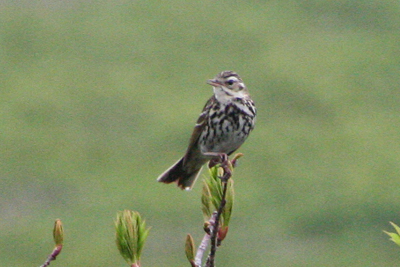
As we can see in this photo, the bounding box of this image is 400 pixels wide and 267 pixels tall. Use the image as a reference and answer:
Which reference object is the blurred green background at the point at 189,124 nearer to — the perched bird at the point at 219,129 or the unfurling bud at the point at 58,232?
the perched bird at the point at 219,129

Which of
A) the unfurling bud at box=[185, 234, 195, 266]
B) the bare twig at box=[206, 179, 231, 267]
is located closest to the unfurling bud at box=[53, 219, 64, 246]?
the unfurling bud at box=[185, 234, 195, 266]

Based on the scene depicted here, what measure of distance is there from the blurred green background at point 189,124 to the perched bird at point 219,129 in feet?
74.2

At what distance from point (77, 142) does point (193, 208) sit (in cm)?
656

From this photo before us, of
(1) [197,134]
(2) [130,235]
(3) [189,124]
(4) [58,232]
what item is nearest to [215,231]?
(2) [130,235]

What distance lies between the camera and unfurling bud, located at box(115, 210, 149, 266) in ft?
12.8

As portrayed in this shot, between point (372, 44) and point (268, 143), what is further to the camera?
point (372, 44)

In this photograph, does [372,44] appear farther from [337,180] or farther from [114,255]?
[114,255]

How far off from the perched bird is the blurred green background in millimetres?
22627

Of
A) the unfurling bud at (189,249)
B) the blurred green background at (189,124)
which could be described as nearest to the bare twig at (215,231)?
the unfurling bud at (189,249)

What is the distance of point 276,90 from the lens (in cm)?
3881

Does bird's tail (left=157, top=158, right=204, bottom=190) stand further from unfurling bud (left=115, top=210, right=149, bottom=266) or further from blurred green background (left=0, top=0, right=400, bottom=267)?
blurred green background (left=0, top=0, right=400, bottom=267)

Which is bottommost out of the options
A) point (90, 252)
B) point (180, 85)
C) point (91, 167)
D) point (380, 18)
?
point (90, 252)

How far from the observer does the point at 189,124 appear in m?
36.9

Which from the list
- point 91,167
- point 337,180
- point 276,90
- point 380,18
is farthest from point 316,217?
point 380,18
